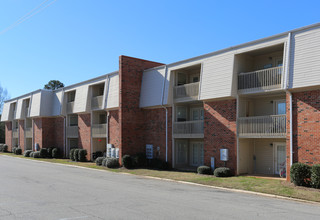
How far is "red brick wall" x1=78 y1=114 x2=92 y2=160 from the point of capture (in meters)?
30.0

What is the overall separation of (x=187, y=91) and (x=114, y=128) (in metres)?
8.00

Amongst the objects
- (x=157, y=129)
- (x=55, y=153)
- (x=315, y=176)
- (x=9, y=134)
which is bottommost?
(x=55, y=153)

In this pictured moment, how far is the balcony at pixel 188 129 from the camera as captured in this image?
21250 mm

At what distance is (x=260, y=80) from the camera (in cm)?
1758

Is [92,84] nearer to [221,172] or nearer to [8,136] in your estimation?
[221,172]

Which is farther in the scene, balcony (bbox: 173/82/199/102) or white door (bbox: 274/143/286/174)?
balcony (bbox: 173/82/199/102)

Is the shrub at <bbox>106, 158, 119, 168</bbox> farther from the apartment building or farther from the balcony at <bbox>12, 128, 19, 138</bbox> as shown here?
the balcony at <bbox>12, 128, 19, 138</bbox>

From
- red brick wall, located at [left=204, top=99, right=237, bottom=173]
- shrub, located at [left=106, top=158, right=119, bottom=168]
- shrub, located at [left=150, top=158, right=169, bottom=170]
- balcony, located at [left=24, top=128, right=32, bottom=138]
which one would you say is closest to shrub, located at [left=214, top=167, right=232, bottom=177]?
red brick wall, located at [left=204, top=99, right=237, bottom=173]

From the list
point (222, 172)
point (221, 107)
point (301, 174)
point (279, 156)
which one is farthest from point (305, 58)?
point (222, 172)

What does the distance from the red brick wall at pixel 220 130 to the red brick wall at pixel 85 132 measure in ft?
45.8

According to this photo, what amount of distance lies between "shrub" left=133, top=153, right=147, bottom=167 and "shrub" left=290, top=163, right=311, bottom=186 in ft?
39.5

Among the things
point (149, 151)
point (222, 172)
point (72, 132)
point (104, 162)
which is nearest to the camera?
point (222, 172)

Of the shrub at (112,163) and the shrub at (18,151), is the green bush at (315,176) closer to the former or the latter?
the shrub at (112,163)

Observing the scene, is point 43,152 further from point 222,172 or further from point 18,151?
point 222,172
